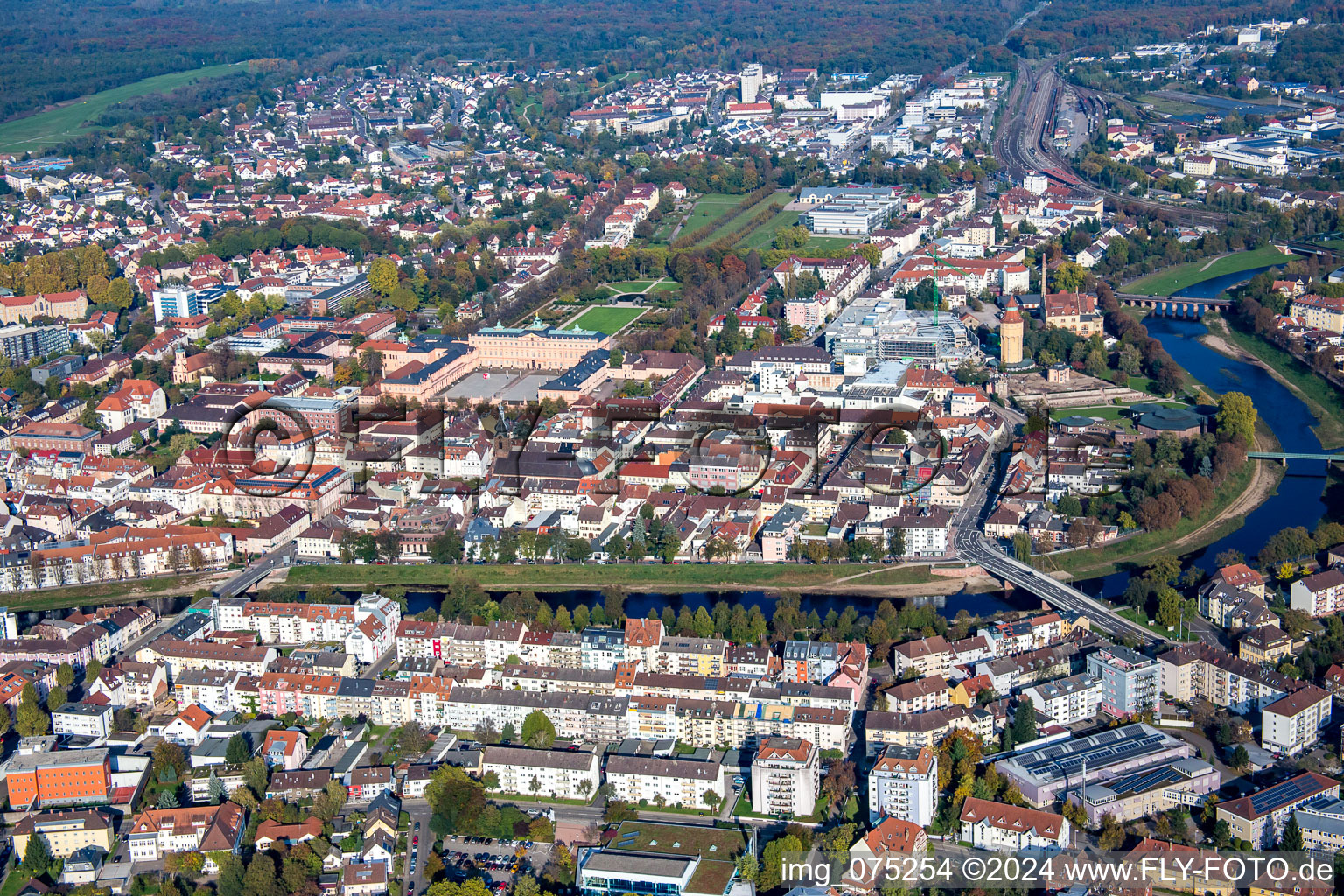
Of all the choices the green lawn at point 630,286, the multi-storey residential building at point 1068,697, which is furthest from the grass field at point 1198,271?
the multi-storey residential building at point 1068,697

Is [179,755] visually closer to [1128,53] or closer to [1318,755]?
[1318,755]

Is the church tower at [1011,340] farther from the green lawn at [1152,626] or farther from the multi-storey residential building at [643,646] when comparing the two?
the multi-storey residential building at [643,646]

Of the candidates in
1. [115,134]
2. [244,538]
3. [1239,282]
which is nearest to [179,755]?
[244,538]

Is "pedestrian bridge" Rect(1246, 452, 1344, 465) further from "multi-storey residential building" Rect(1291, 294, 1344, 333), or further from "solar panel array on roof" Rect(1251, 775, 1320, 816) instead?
"solar panel array on roof" Rect(1251, 775, 1320, 816)

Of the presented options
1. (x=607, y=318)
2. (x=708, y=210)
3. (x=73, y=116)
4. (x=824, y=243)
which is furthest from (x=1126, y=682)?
(x=73, y=116)

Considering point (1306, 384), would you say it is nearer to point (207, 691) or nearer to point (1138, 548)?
point (1138, 548)

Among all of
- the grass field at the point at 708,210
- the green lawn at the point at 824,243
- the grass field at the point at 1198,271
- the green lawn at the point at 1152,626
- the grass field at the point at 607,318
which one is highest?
the green lawn at the point at 1152,626

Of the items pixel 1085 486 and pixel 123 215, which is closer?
pixel 1085 486
